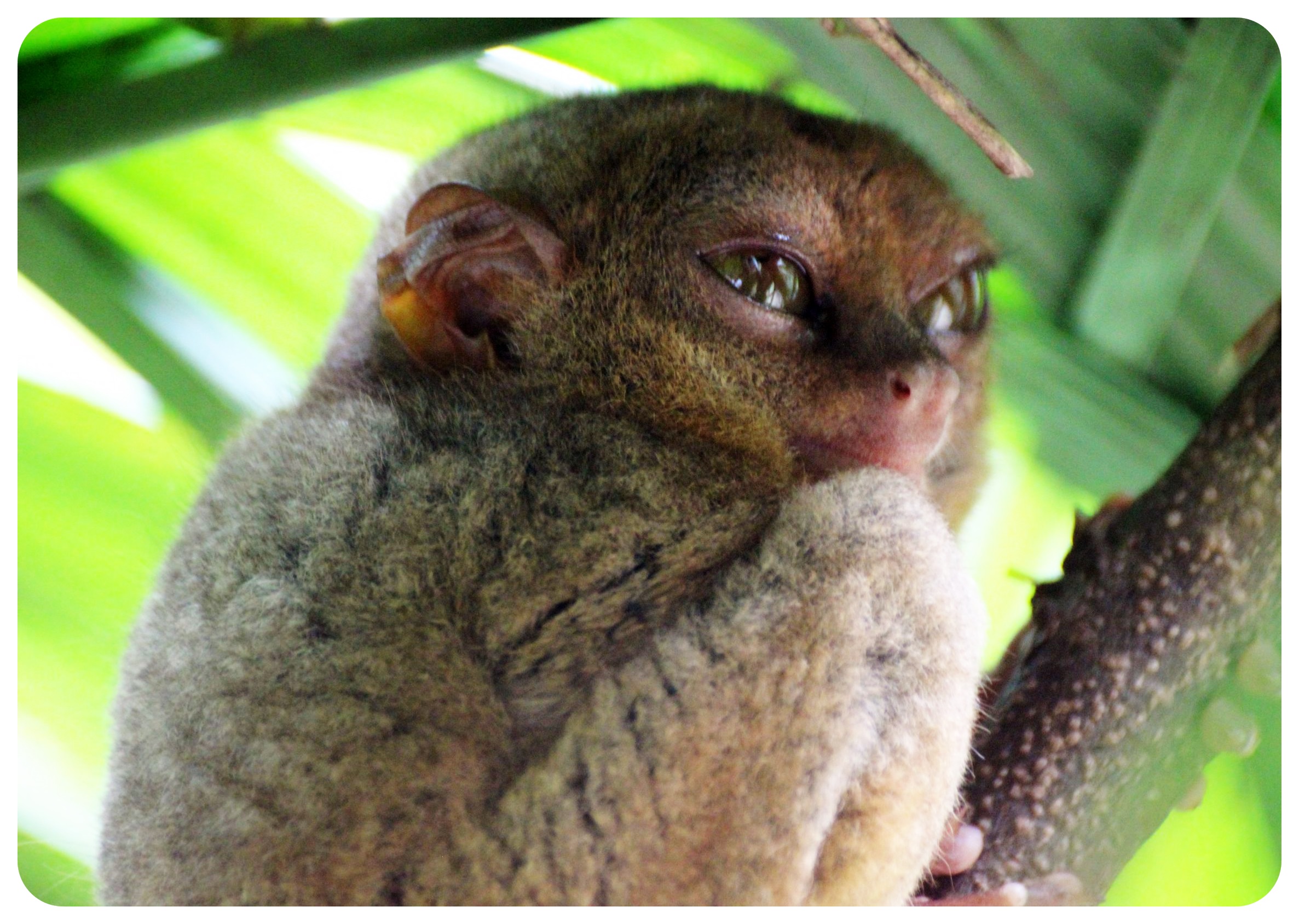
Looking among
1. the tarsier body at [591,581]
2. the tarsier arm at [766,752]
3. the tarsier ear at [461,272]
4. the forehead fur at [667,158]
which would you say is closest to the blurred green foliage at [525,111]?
the forehead fur at [667,158]

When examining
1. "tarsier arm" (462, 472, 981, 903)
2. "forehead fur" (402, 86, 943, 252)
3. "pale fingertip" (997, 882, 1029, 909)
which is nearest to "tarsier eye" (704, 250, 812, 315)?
"forehead fur" (402, 86, 943, 252)

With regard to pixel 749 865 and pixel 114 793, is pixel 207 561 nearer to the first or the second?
pixel 114 793

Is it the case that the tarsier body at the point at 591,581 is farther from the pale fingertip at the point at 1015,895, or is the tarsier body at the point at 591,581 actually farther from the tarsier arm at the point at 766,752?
the pale fingertip at the point at 1015,895

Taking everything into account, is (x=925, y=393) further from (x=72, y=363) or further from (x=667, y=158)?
(x=72, y=363)

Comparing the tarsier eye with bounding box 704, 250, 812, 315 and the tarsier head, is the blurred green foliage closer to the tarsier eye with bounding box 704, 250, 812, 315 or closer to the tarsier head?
the tarsier head

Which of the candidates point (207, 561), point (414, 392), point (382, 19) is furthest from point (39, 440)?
point (382, 19)

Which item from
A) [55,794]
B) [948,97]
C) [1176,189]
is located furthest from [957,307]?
[55,794]
